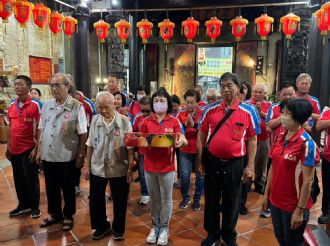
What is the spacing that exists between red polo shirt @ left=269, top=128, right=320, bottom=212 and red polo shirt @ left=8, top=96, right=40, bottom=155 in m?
3.14

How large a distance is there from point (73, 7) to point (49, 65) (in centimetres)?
528

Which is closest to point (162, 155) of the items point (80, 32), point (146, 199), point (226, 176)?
point (226, 176)

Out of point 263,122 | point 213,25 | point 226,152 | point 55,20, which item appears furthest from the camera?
point 213,25

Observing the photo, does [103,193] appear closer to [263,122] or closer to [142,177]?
[142,177]

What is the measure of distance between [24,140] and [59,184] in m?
0.82

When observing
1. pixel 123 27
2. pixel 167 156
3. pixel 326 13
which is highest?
pixel 123 27

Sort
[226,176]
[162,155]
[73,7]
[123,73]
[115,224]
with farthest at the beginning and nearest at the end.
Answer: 1. [123,73]
2. [73,7]
3. [115,224]
4. [162,155]
5. [226,176]

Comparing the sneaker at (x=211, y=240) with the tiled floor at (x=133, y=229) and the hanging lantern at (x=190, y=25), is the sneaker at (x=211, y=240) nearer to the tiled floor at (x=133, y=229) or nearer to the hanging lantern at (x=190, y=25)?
the tiled floor at (x=133, y=229)

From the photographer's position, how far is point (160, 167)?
3.10 m

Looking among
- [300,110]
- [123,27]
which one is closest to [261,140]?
[300,110]

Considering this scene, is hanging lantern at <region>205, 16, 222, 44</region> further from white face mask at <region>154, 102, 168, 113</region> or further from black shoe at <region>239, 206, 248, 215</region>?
white face mask at <region>154, 102, 168, 113</region>

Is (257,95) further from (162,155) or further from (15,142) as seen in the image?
(15,142)

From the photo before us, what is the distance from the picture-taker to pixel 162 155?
3.12 meters

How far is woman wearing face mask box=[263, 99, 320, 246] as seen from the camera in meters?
2.10
